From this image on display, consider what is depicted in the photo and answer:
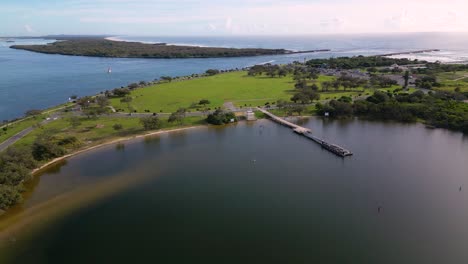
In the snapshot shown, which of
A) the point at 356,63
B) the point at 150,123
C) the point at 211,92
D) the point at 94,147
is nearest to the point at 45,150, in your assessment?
the point at 94,147

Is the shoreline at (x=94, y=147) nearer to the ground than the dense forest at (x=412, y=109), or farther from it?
nearer to the ground

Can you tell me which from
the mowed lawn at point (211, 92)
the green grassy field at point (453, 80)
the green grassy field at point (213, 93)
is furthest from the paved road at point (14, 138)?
the green grassy field at point (453, 80)

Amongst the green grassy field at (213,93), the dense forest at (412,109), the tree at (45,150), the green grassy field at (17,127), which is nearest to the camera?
the tree at (45,150)

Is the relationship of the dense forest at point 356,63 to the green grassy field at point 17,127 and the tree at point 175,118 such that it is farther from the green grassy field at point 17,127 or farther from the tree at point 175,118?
the green grassy field at point 17,127

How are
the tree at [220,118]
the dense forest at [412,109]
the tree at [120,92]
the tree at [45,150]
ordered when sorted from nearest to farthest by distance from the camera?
the tree at [45,150]
the dense forest at [412,109]
the tree at [220,118]
the tree at [120,92]

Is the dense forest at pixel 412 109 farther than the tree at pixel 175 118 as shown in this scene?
No

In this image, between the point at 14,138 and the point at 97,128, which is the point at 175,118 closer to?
the point at 97,128
